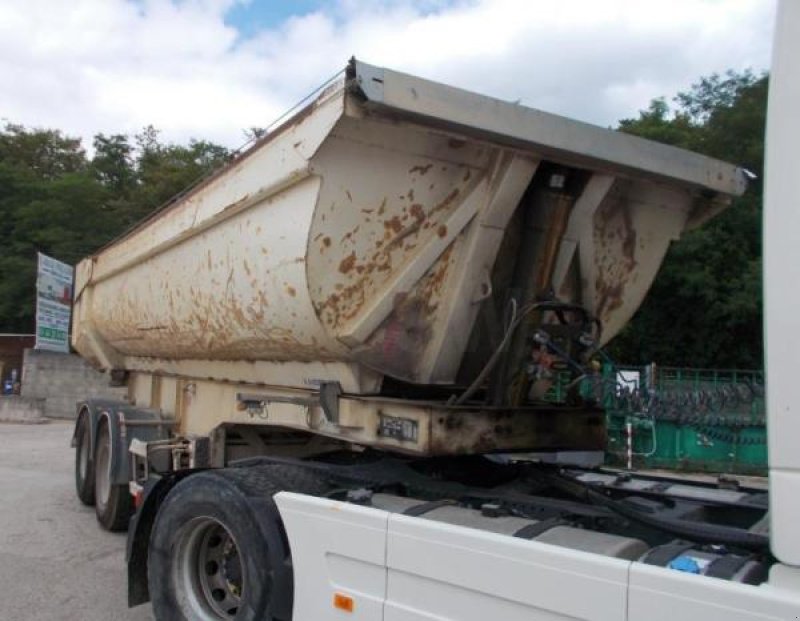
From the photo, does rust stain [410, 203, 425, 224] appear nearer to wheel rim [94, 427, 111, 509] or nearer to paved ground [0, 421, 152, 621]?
paved ground [0, 421, 152, 621]

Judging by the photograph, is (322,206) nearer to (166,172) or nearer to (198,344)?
(198,344)

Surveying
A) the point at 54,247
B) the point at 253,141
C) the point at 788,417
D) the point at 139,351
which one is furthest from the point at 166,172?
the point at 788,417

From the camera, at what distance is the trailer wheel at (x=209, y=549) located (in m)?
3.76

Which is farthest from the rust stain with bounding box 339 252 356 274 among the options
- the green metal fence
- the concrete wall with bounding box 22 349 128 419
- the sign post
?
the concrete wall with bounding box 22 349 128 419

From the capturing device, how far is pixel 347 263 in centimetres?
380

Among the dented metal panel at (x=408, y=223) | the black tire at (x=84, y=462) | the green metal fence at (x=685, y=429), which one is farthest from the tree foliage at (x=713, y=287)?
the dented metal panel at (x=408, y=223)

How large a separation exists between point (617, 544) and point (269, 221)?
240cm

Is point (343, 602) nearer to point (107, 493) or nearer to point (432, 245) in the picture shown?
point (432, 245)

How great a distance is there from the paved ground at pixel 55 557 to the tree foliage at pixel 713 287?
19.5 metres

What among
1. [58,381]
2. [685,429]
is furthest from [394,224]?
[58,381]

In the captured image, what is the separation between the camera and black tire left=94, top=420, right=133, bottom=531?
7.32 m

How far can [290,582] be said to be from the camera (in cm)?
362

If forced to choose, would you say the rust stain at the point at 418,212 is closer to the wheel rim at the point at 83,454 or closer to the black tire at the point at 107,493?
the black tire at the point at 107,493

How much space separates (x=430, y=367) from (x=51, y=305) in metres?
23.2
